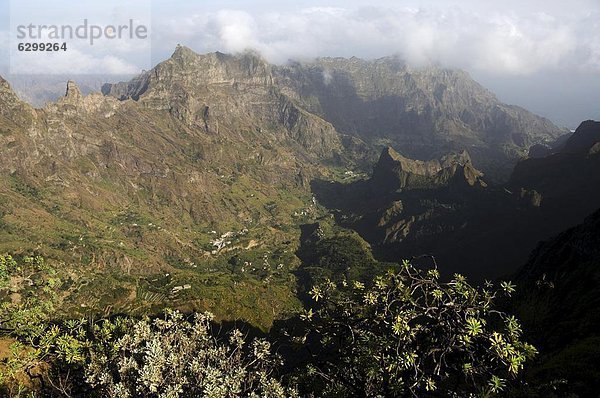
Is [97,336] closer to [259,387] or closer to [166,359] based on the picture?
[166,359]

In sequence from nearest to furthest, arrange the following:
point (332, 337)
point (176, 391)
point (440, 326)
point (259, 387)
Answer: point (440, 326), point (332, 337), point (176, 391), point (259, 387)

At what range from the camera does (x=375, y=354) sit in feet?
69.2

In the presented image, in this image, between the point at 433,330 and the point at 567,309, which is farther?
the point at 567,309

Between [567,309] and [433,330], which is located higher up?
[433,330]

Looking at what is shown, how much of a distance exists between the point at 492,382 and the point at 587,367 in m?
24.5

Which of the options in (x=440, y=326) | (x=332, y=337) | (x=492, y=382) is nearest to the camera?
(x=492, y=382)

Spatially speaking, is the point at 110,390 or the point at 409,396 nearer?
the point at 409,396

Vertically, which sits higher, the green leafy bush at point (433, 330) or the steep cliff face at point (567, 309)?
the green leafy bush at point (433, 330)

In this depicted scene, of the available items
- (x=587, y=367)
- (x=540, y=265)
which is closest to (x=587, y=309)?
(x=587, y=367)

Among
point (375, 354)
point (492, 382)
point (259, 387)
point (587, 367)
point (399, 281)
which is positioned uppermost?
point (399, 281)

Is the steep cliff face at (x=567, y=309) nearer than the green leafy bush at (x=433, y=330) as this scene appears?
No

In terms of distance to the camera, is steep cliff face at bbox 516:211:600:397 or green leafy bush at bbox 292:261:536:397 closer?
green leafy bush at bbox 292:261:536:397

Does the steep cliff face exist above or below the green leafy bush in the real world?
below

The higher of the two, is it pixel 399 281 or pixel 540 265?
pixel 399 281
